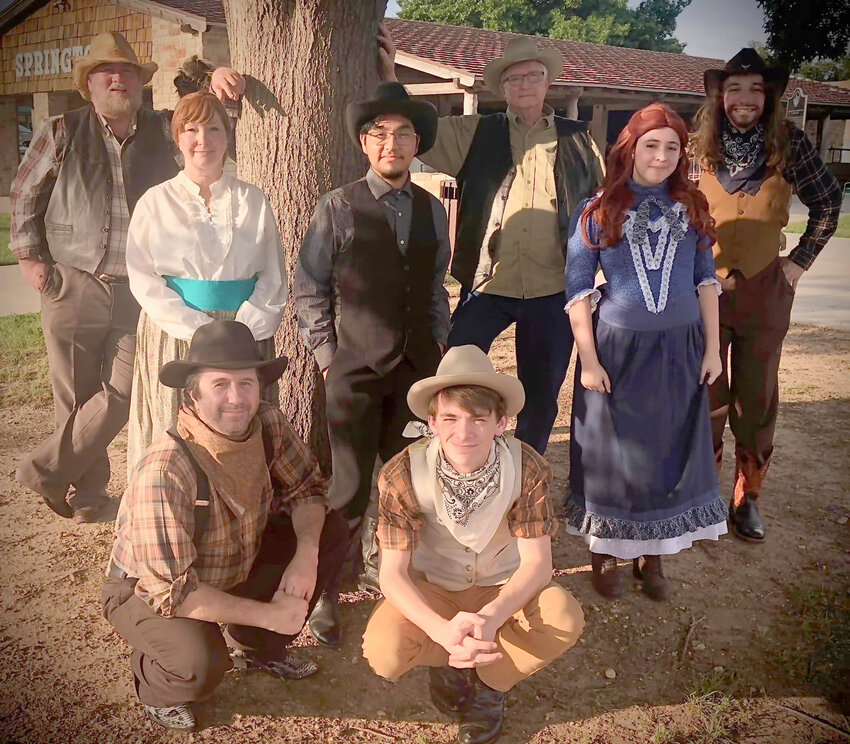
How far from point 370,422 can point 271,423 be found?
0.49 meters

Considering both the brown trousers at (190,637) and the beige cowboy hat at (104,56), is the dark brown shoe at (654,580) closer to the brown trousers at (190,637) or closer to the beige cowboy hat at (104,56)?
the brown trousers at (190,637)

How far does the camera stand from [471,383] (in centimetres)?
250

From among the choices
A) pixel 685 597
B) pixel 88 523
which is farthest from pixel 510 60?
pixel 88 523

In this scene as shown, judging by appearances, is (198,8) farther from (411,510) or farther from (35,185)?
(411,510)

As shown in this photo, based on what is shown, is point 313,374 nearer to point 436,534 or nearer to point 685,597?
point 436,534

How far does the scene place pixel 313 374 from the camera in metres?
3.71

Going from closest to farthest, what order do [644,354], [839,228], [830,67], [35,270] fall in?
[644,354] < [35,270] < [830,67] < [839,228]

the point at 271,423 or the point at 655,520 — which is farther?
the point at 655,520

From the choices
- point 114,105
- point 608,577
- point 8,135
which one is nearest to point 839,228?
point 608,577

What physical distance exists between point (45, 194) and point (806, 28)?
458 centimetres

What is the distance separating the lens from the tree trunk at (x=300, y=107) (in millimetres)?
3504

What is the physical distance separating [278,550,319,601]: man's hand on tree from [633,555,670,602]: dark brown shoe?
5.16 ft

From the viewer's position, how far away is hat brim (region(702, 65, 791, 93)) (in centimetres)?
362

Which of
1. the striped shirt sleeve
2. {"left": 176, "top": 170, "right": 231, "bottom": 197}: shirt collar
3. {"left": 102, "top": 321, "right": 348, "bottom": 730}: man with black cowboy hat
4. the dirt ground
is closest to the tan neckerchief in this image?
{"left": 102, "top": 321, "right": 348, "bottom": 730}: man with black cowboy hat
